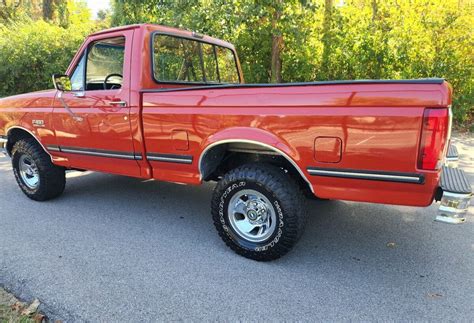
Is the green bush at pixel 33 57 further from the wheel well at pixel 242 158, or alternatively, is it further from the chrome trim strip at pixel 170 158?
the wheel well at pixel 242 158

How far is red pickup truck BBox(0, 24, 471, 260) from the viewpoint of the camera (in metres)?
2.48

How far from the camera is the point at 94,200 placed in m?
4.84

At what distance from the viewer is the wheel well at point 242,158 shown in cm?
325

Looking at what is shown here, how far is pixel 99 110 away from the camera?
3809 millimetres

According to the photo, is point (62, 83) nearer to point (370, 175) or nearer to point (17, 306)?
point (17, 306)

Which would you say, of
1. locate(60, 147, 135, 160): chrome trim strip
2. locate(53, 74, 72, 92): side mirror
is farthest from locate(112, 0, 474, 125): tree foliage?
locate(60, 147, 135, 160): chrome trim strip

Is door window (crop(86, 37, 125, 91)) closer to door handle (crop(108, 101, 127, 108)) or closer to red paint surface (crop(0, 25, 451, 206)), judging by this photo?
red paint surface (crop(0, 25, 451, 206))

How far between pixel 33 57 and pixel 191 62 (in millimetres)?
10342

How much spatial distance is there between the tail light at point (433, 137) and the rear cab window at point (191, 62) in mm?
2473

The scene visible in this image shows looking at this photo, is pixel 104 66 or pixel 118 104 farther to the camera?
pixel 104 66

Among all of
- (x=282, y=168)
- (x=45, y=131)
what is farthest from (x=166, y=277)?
(x=45, y=131)

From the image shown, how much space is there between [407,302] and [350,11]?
8.94 meters

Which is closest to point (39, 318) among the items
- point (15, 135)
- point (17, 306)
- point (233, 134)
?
point (17, 306)

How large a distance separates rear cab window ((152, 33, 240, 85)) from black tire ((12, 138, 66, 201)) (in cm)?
191
